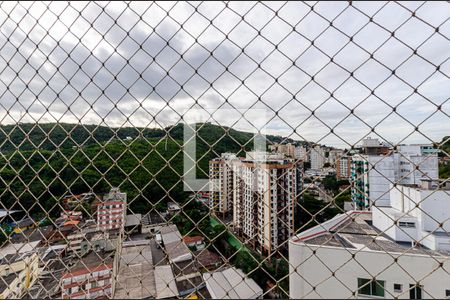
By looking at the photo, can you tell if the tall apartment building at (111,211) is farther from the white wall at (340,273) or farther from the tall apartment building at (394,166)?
the tall apartment building at (394,166)

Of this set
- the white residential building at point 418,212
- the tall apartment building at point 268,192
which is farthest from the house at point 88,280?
the white residential building at point 418,212

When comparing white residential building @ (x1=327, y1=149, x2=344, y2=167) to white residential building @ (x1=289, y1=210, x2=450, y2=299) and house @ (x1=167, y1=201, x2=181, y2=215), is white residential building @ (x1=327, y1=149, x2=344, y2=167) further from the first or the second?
house @ (x1=167, y1=201, x2=181, y2=215)

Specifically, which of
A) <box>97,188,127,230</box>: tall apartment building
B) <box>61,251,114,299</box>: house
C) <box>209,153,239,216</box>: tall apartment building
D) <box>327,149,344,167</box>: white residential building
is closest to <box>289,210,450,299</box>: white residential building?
<box>327,149,344,167</box>: white residential building

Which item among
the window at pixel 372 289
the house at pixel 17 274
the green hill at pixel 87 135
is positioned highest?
the green hill at pixel 87 135

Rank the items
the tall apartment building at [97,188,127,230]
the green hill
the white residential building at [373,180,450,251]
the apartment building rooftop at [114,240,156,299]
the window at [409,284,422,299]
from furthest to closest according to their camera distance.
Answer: the white residential building at [373,180,450,251] → the tall apartment building at [97,188,127,230] → the green hill → the apartment building rooftop at [114,240,156,299] → the window at [409,284,422,299]

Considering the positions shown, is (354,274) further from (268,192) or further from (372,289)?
(268,192)

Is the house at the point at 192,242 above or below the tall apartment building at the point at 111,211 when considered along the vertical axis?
below
